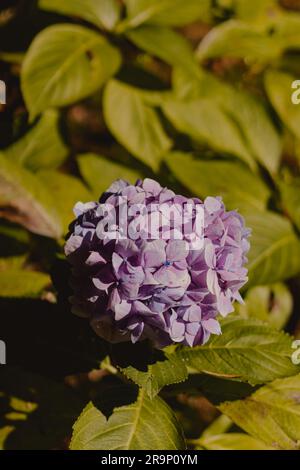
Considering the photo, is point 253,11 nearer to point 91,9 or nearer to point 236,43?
Result: point 236,43

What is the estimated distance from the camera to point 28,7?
2301mm

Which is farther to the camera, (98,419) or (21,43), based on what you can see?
(21,43)

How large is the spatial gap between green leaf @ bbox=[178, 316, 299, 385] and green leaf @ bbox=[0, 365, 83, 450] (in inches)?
17.3

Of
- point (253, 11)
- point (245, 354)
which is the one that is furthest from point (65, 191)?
point (253, 11)

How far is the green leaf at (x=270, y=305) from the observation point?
207cm

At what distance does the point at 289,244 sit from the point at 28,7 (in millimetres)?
1333

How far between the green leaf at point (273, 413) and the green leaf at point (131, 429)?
0.72 feet

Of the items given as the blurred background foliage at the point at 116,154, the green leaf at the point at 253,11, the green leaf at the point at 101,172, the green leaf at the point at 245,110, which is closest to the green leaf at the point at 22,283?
the blurred background foliage at the point at 116,154

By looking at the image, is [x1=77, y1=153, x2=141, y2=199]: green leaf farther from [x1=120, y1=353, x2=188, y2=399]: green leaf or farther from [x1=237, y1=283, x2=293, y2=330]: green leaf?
[x1=120, y1=353, x2=188, y2=399]: green leaf

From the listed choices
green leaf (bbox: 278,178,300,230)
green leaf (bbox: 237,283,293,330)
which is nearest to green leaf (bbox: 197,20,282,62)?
green leaf (bbox: 278,178,300,230)

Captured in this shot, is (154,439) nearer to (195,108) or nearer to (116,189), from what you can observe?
(116,189)

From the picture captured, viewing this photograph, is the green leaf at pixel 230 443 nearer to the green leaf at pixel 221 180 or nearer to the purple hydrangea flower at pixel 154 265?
the purple hydrangea flower at pixel 154 265

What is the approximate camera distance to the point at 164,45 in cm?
201

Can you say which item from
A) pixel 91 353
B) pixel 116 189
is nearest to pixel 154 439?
pixel 91 353
